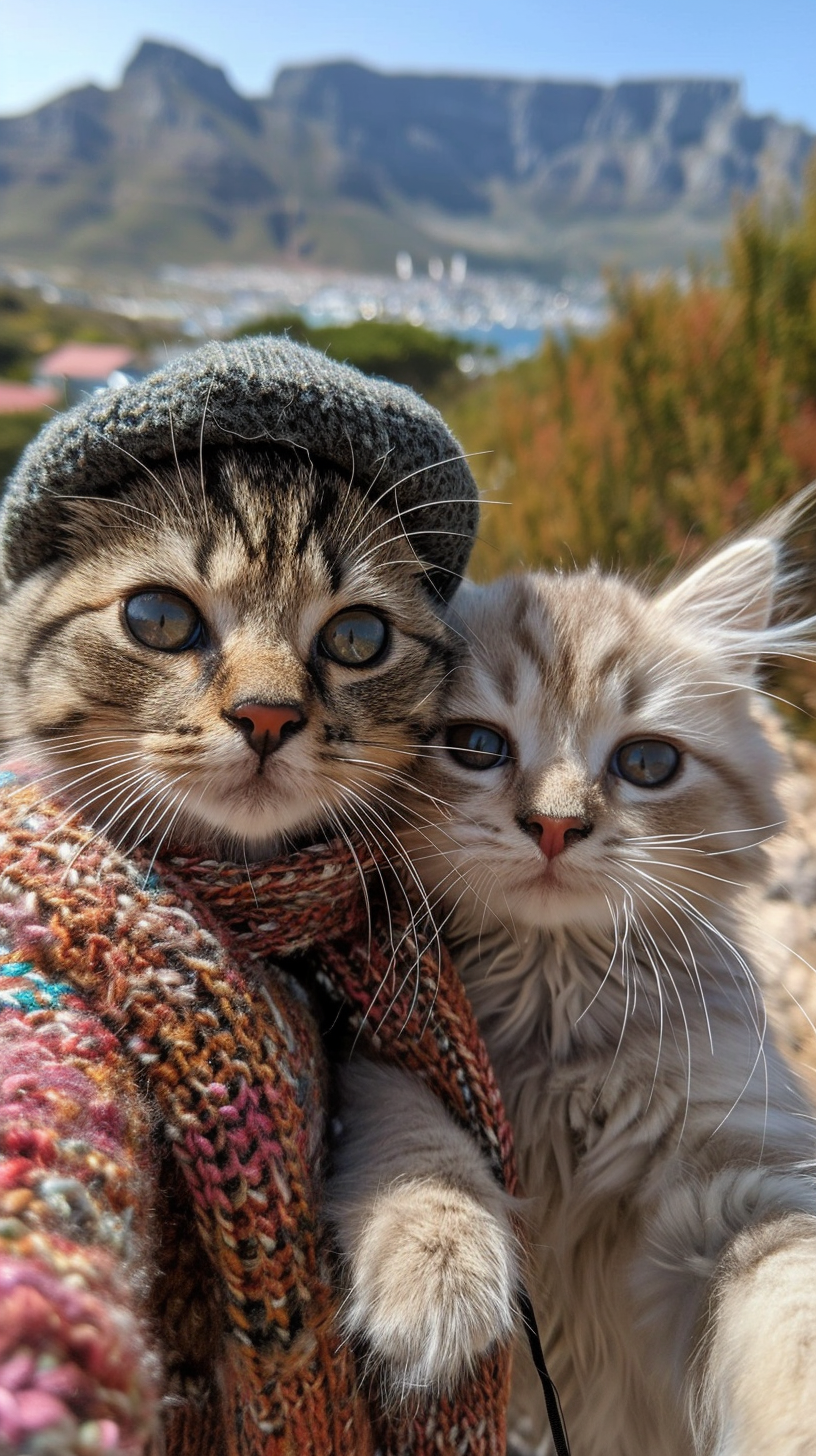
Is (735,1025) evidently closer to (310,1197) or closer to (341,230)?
(310,1197)

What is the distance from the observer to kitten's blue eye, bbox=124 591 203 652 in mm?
788

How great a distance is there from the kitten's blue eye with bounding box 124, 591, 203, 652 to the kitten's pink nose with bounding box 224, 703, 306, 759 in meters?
0.11

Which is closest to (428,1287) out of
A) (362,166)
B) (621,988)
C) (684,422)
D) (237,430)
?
(621,988)

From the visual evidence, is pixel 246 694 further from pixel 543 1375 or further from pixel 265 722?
pixel 543 1375

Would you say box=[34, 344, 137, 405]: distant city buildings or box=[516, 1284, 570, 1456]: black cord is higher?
box=[34, 344, 137, 405]: distant city buildings

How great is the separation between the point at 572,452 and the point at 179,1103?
119 inches

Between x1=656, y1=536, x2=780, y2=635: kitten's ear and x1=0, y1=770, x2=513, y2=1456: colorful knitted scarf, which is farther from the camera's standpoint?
x1=656, y1=536, x2=780, y2=635: kitten's ear

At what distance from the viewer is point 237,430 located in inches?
29.5

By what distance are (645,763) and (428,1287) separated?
56cm

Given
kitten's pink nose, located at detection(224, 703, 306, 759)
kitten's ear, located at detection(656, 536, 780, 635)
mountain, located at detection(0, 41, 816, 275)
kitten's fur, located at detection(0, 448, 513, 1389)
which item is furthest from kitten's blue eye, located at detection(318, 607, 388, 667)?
mountain, located at detection(0, 41, 816, 275)

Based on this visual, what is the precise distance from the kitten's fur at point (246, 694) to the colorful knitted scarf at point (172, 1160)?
2.1 inches

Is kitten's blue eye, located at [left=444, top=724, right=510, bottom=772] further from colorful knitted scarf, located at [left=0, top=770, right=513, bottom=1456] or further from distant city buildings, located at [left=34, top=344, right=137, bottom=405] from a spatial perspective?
distant city buildings, located at [left=34, top=344, right=137, bottom=405]

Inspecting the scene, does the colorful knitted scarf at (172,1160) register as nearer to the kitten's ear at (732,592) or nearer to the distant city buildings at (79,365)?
the distant city buildings at (79,365)

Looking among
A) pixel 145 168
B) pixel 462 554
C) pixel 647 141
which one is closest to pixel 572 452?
pixel 462 554
